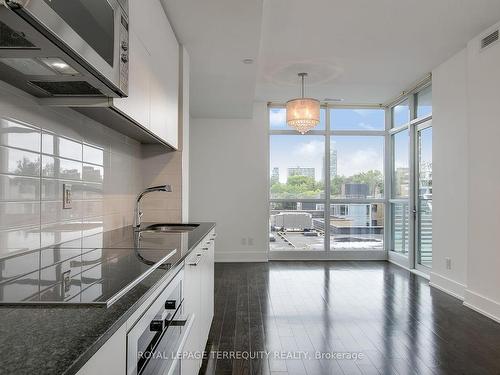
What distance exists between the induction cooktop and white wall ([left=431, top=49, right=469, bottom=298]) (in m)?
3.46

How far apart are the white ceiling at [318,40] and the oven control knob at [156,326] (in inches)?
85.0

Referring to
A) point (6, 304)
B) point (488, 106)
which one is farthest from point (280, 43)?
point (6, 304)

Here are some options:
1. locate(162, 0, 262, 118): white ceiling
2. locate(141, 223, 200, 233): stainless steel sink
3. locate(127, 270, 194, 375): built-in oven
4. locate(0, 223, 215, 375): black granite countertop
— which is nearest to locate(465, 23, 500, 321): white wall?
locate(162, 0, 262, 118): white ceiling

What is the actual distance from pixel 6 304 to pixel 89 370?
338 millimetres

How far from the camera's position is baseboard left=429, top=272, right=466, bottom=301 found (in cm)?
375

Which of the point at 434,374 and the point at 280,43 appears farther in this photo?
the point at 280,43

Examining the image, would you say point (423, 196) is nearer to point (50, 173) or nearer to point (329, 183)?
point (329, 183)

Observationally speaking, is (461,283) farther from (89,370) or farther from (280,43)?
(89,370)

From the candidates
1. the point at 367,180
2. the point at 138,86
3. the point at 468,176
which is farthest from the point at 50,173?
the point at 367,180

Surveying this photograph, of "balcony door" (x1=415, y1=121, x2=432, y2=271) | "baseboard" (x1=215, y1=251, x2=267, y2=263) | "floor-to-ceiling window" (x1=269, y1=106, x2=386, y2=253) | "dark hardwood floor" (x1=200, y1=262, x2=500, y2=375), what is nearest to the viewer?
"dark hardwood floor" (x1=200, y1=262, x2=500, y2=375)

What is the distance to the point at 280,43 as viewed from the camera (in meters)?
3.56

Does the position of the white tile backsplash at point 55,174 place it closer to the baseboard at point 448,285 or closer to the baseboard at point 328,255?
the baseboard at point 448,285

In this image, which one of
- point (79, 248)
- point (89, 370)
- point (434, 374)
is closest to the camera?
point (89, 370)

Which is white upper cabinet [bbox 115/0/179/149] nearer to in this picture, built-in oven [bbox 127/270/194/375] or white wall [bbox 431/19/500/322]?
built-in oven [bbox 127/270/194/375]
